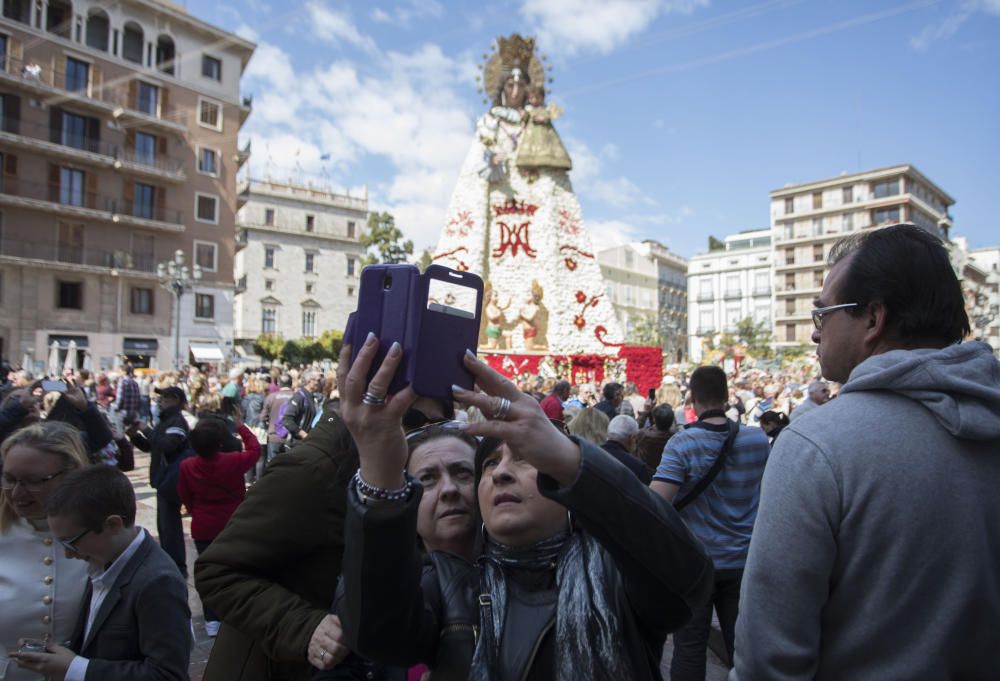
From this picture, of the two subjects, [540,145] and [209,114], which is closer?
[540,145]

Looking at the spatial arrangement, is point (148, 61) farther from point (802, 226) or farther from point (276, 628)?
point (802, 226)

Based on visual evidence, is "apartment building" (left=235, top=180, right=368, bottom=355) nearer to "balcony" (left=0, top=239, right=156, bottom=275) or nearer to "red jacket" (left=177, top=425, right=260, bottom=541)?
"balcony" (left=0, top=239, right=156, bottom=275)

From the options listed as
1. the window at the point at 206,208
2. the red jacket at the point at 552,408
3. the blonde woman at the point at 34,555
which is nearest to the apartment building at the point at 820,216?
the window at the point at 206,208

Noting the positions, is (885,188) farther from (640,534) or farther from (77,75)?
(640,534)

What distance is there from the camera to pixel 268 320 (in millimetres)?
51812

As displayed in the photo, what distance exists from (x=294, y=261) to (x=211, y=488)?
51.2 m

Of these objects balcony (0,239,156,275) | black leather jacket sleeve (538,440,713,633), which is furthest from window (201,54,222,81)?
black leather jacket sleeve (538,440,713,633)

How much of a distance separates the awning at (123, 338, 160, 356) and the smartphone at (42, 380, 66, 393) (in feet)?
97.8

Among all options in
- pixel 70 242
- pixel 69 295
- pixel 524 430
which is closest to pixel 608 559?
pixel 524 430

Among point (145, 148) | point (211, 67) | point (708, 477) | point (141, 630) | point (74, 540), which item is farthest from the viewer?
point (211, 67)

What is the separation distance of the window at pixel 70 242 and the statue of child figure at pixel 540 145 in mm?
Answer: 22822

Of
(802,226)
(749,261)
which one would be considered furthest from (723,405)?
(749,261)

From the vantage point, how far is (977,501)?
1.46m

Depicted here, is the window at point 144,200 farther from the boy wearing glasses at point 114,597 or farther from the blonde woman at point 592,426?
the boy wearing glasses at point 114,597
